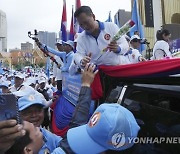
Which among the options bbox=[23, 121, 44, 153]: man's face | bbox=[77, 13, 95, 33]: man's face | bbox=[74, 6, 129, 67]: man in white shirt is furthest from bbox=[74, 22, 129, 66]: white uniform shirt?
bbox=[23, 121, 44, 153]: man's face

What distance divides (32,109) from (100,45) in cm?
100

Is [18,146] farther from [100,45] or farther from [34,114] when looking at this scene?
[100,45]

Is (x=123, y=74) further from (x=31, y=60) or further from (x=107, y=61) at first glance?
(x=31, y=60)

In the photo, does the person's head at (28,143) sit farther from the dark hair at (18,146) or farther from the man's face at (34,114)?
the man's face at (34,114)

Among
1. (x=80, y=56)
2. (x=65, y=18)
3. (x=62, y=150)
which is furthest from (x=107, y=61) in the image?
(x=65, y=18)

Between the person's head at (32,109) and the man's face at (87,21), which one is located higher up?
the man's face at (87,21)

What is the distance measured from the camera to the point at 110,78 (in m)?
2.74

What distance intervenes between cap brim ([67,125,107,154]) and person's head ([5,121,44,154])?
0.16 m

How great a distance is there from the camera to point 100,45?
10.5 ft

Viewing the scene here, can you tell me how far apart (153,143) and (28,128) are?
789 millimetres

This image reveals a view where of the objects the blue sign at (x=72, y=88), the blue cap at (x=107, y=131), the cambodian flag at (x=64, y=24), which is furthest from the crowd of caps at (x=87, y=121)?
the cambodian flag at (x=64, y=24)

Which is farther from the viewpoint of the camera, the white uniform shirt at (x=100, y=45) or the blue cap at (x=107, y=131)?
the white uniform shirt at (x=100, y=45)

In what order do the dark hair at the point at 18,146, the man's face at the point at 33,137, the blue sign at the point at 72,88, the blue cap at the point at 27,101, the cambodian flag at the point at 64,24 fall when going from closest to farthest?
1. the dark hair at the point at 18,146
2. the man's face at the point at 33,137
3. the blue cap at the point at 27,101
4. the blue sign at the point at 72,88
5. the cambodian flag at the point at 64,24

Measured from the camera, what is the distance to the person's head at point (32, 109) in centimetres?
253
